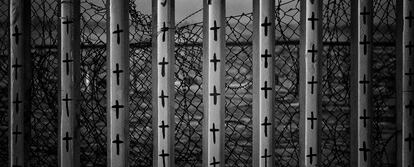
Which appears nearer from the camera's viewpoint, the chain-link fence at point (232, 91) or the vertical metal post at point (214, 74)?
the vertical metal post at point (214, 74)

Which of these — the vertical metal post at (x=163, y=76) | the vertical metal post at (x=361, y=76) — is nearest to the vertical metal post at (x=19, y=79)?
the vertical metal post at (x=163, y=76)

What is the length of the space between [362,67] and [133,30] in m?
1.70

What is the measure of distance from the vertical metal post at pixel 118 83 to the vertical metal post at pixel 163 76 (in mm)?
117

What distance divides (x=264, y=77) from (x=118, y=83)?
58 centimetres

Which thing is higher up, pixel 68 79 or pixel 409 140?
pixel 68 79

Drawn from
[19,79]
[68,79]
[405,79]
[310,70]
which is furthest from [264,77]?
[19,79]

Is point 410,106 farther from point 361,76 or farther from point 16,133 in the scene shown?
point 16,133

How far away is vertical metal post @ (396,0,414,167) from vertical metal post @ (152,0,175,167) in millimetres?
919

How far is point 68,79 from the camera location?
1.50 metres

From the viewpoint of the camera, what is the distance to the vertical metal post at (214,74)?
148 centimetres

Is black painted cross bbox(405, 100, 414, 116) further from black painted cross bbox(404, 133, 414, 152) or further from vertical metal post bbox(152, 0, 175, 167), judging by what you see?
vertical metal post bbox(152, 0, 175, 167)

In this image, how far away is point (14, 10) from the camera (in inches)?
61.2

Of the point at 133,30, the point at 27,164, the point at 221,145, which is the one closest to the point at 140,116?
the point at 133,30

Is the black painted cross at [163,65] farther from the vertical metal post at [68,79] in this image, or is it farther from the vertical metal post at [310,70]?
the vertical metal post at [310,70]
